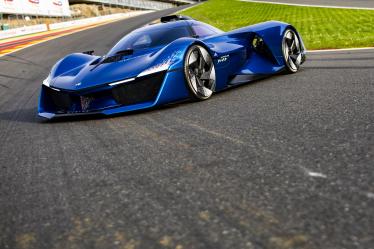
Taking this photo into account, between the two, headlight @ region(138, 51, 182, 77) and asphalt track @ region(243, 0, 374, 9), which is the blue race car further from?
asphalt track @ region(243, 0, 374, 9)

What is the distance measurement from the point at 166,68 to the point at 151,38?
136 cm

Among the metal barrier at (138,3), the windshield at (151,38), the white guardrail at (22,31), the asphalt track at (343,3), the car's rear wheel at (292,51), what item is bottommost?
the asphalt track at (343,3)

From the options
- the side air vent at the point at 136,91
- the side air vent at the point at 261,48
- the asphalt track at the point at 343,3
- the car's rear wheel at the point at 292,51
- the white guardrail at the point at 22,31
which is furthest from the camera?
the white guardrail at the point at 22,31

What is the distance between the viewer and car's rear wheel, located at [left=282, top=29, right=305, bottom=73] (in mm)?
7215

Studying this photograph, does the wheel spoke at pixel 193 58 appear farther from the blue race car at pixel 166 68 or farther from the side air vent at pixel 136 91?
the side air vent at pixel 136 91

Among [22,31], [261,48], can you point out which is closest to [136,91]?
[261,48]

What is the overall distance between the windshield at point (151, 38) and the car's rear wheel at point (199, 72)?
2.36 feet

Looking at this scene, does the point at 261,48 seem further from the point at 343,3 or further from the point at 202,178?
the point at 343,3

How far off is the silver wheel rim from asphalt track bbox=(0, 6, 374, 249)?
2316 mm

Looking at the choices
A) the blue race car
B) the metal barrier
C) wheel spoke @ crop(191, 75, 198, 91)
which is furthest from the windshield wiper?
the metal barrier

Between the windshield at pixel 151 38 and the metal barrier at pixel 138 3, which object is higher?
the metal barrier at pixel 138 3

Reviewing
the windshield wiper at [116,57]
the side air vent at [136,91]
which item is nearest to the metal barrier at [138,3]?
the windshield wiper at [116,57]

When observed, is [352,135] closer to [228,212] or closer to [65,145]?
[228,212]

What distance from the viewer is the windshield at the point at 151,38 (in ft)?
20.8
